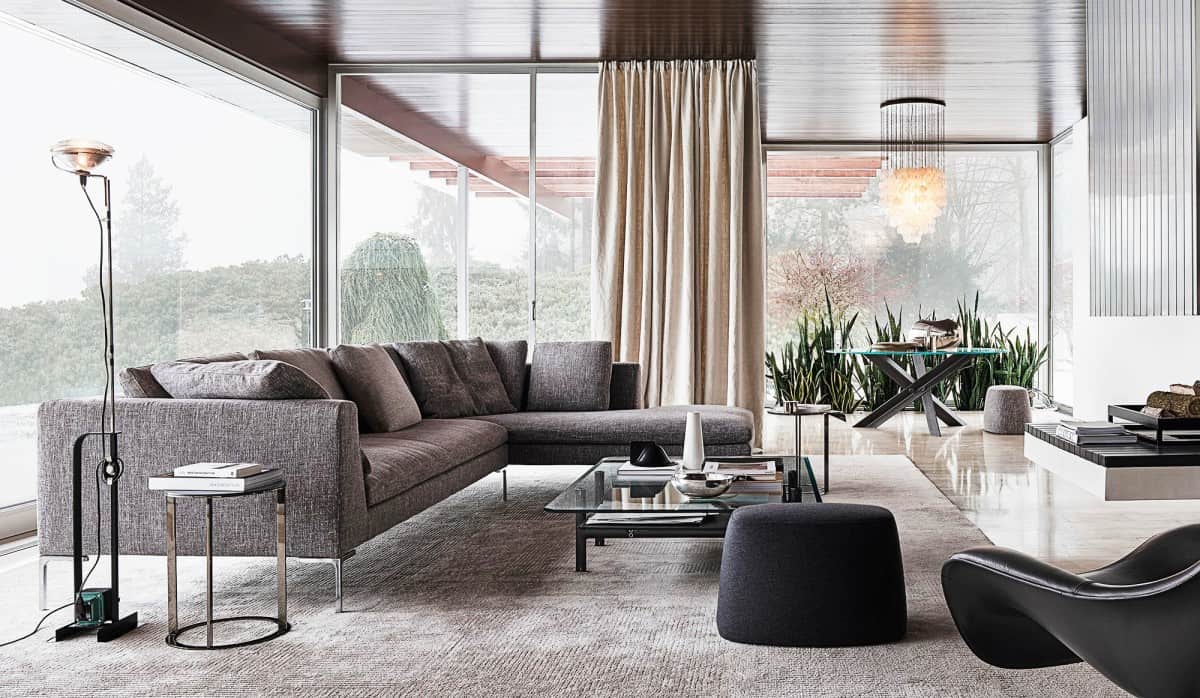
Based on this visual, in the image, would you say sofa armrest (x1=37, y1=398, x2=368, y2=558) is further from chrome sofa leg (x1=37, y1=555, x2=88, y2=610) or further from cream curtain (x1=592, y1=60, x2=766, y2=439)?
cream curtain (x1=592, y1=60, x2=766, y2=439)

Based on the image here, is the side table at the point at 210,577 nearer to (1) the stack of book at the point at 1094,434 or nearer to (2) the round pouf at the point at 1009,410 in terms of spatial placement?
(1) the stack of book at the point at 1094,434

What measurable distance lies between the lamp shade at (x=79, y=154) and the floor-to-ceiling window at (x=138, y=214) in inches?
62.7

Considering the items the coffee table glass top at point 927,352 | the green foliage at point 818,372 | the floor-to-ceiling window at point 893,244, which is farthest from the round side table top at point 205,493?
the floor-to-ceiling window at point 893,244

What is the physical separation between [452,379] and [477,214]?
73.9 inches

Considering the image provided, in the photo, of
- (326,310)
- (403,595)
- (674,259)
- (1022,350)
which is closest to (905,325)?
(1022,350)

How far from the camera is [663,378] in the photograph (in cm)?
646

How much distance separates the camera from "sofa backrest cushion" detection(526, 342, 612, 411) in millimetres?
5473

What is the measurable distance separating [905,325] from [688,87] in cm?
415

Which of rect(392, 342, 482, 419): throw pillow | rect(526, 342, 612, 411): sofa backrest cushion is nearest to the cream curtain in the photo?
rect(526, 342, 612, 411): sofa backrest cushion

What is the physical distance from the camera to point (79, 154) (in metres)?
2.95

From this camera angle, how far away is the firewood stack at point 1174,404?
2727 mm

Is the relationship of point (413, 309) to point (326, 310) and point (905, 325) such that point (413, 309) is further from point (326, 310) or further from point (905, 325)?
point (905, 325)

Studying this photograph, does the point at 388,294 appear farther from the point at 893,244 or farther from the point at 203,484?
the point at 893,244

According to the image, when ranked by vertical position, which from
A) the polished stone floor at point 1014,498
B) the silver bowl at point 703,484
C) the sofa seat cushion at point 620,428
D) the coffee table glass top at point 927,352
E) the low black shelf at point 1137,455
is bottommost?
the polished stone floor at point 1014,498
